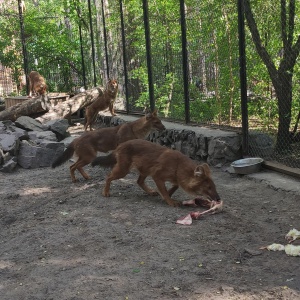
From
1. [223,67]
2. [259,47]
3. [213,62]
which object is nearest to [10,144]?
[213,62]

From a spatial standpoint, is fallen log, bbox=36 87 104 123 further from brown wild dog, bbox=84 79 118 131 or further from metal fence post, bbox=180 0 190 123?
metal fence post, bbox=180 0 190 123

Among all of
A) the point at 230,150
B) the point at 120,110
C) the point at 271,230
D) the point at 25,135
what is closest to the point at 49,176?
the point at 25,135

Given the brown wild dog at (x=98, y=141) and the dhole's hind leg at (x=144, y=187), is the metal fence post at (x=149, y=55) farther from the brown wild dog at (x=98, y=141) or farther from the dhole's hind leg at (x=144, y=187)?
the dhole's hind leg at (x=144, y=187)

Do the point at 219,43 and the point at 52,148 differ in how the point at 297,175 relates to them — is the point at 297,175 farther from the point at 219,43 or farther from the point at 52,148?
the point at 52,148

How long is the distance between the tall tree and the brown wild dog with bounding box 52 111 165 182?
8.33 ft

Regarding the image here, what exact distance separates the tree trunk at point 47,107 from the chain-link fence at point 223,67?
1.61 m

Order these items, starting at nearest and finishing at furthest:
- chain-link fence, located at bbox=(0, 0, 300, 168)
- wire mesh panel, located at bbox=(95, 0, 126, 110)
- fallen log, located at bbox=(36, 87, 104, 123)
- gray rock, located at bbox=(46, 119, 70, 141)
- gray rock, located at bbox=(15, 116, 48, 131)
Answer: chain-link fence, located at bbox=(0, 0, 300, 168)
gray rock, located at bbox=(15, 116, 48, 131)
gray rock, located at bbox=(46, 119, 70, 141)
fallen log, located at bbox=(36, 87, 104, 123)
wire mesh panel, located at bbox=(95, 0, 126, 110)

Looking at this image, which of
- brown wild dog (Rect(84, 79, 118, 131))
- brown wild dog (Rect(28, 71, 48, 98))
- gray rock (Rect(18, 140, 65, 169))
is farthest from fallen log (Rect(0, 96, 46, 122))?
gray rock (Rect(18, 140, 65, 169))

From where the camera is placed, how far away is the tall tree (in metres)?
7.67

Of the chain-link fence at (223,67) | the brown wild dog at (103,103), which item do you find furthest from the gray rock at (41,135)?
the chain-link fence at (223,67)

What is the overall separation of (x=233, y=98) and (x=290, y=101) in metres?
1.39

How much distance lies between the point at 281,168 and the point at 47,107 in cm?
960

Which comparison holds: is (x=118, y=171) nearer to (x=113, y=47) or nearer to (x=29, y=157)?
(x=29, y=157)

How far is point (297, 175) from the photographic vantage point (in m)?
7.22
